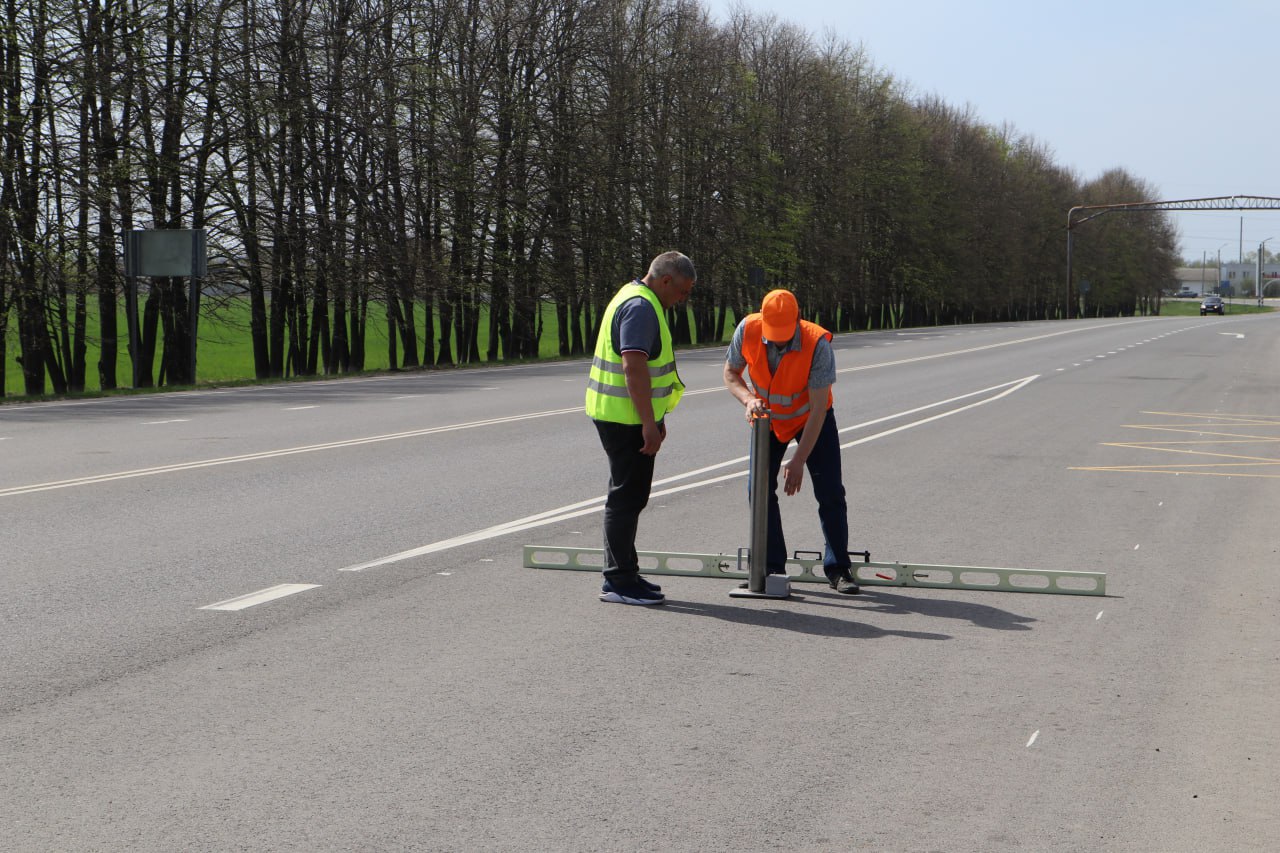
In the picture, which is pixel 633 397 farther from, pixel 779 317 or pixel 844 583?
pixel 844 583

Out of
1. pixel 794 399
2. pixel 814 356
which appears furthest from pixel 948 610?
pixel 814 356

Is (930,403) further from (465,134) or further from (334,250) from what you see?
(465,134)

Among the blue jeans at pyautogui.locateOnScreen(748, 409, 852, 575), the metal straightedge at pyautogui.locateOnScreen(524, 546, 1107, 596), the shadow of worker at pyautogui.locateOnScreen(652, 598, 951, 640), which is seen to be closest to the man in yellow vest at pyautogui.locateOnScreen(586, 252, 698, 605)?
the shadow of worker at pyautogui.locateOnScreen(652, 598, 951, 640)

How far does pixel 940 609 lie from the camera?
718 centimetres

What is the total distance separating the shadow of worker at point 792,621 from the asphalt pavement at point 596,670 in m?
0.03

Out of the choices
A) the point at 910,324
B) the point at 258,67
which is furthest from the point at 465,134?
the point at 910,324

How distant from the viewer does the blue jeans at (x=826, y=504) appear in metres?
7.64

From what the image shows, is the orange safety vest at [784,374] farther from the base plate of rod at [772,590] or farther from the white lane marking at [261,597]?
the white lane marking at [261,597]

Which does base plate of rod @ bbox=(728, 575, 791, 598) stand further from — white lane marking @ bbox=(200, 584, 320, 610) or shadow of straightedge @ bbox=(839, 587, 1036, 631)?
white lane marking @ bbox=(200, 584, 320, 610)

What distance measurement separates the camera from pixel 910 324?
103 metres

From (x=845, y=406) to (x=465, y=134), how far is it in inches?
944

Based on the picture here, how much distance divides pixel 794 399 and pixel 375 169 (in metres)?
34.9

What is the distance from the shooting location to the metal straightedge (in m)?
7.59

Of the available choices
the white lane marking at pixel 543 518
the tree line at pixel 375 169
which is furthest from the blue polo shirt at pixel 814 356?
the tree line at pixel 375 169
